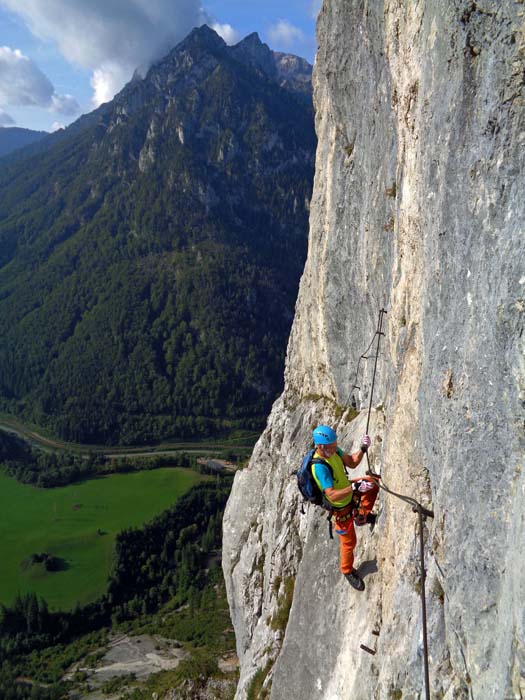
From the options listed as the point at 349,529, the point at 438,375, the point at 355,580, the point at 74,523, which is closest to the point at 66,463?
the point at 74,523

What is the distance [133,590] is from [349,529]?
76626 mm

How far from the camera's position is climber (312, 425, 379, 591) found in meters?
8.29

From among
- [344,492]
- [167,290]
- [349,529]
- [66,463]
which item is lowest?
[66,463]

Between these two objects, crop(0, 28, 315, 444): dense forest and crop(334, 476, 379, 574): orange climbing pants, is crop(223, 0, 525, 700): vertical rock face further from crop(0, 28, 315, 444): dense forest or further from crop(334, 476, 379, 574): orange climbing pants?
crop(0, 28, 315, 444): dense forest

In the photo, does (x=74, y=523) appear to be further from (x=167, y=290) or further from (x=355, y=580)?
(x=355, y=580)

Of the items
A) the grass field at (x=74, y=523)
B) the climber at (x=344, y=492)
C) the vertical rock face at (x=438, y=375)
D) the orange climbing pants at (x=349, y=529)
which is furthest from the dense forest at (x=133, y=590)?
the climber at (x=344, y=492)

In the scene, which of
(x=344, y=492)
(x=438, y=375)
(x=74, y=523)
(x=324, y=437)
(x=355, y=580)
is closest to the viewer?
(x=438, y=375)

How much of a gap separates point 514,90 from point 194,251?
556 ft

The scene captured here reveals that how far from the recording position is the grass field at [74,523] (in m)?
73.1

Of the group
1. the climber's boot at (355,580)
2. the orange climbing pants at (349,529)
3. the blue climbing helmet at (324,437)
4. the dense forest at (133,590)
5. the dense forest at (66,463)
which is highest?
the blue climbing helmet at (324,437)

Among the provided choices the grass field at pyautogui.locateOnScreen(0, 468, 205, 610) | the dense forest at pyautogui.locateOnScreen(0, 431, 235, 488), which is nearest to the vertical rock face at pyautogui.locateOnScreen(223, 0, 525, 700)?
the grass field at pyautogui.locateOnScreen(0, 468, 205, 610)

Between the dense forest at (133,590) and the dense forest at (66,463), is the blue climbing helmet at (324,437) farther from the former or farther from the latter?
the dense forest at (66,463)

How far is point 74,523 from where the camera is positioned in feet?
288

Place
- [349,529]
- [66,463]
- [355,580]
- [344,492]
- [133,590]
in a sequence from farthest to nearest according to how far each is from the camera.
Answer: [66,463] → [133,590] → [355,580] → [349,529] → [344,492]
